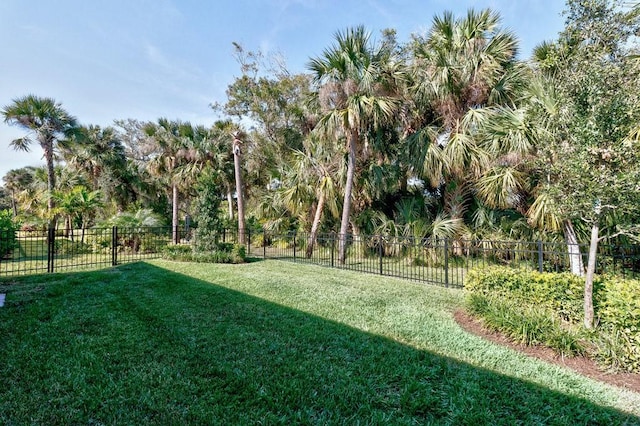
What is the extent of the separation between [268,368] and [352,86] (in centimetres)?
942

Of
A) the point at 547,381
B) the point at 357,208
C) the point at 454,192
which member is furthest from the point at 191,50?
Answer: the point at 547,381

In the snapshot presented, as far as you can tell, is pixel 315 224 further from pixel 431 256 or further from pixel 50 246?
pixel 50 246

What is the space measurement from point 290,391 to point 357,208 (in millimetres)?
10214

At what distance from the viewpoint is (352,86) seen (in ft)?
33.7

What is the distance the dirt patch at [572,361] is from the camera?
298 centimetres

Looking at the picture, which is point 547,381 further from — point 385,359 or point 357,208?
point 357,208

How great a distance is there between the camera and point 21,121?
1354cm

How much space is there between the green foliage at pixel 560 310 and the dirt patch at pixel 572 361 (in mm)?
78

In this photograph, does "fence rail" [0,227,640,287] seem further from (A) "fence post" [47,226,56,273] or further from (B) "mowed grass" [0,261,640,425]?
(B) "mowed grass" [0,261,640,425]

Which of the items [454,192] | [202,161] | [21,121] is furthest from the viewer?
[202,161]

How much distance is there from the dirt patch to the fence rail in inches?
97.6

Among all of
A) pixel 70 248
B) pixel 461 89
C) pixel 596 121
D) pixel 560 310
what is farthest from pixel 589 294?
pixel 70 248

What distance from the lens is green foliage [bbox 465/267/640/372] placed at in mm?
3279

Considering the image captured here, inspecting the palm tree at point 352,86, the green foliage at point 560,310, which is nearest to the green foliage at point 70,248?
the palm tree at point 352,86
